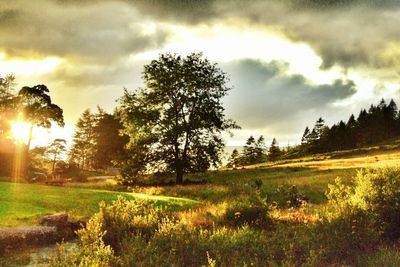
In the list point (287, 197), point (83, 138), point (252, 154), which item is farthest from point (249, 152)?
point (287, 197)

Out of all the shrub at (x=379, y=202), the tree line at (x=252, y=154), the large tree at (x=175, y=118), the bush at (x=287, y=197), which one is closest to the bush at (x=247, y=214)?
the shrub at (x=379, y=202)

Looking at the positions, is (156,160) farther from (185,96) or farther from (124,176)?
(185,96)

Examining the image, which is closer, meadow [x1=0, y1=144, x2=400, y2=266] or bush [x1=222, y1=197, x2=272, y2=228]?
meadow [x1=0, y1=144, x2=400, y2=266]

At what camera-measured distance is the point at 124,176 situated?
136 feet

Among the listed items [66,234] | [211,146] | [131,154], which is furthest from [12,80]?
[66,234]

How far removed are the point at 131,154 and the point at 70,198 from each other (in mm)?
19658

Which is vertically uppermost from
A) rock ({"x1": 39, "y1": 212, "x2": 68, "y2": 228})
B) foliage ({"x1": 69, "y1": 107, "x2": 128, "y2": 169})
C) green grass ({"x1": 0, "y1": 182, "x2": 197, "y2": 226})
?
foliage ({"x1": 69, "y1": 107, "x2": 128, "y2": 169})

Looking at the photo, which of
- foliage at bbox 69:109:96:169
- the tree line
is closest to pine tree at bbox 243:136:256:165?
the tree line

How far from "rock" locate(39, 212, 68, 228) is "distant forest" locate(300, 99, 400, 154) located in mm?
116335

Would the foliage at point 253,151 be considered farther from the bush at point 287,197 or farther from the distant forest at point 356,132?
the bush at point 287,197

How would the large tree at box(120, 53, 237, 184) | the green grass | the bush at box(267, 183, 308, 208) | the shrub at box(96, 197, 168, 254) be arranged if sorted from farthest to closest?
1. the large tree at box(120, 53, 237, 184)
2. the bush at box(267, 183, 308, 208)
3. the green grass
4. the shrub at box(96, 197, 168, 254)

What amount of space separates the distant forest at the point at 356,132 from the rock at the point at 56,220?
382ft

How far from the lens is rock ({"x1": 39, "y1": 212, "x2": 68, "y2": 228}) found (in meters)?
14.5

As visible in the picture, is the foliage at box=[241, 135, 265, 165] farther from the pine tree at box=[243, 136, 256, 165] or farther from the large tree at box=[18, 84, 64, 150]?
the large tree at box=[18, 84, 64, 150]
